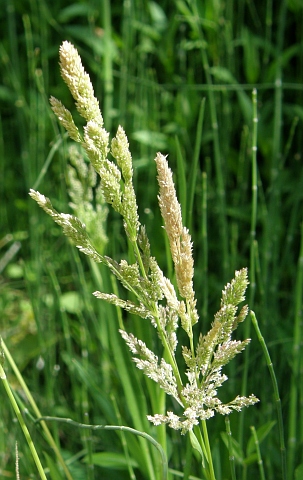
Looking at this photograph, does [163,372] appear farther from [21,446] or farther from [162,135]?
[162,135]

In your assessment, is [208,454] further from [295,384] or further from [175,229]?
[295,384]

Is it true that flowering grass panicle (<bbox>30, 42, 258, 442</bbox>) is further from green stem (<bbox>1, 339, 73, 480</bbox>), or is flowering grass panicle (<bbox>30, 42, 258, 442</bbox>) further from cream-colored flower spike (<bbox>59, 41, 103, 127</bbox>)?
green stem (<bbox>1, 339, 73, 480</bbox>)

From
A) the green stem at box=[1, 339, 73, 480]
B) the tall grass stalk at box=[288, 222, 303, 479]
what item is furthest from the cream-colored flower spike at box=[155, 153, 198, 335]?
the tall grass stalk at box=[288, 222, 303, 479]

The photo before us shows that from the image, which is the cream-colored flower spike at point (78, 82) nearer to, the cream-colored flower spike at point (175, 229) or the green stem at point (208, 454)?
the cream-colored flower spike at point (175, 229)

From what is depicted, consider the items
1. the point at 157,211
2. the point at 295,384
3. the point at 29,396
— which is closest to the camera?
the point at 29,396

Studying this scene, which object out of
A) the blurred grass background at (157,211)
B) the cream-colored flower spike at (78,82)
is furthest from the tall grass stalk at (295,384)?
the cream-colored flower spike at (78,82)

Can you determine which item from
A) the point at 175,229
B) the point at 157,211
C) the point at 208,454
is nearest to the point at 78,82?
the point at 175,229

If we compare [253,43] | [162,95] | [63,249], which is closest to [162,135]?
[162,95]

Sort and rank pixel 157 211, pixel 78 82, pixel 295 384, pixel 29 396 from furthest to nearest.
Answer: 1. pixel 157 211
2. pixel 295 384
3. pixel 29 396
4. pixel 78 82
